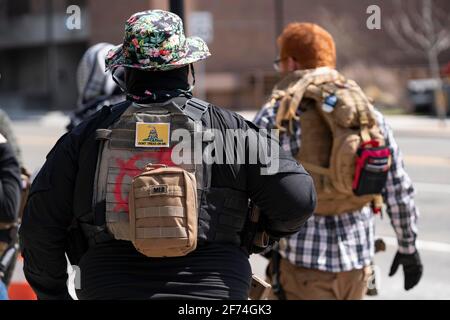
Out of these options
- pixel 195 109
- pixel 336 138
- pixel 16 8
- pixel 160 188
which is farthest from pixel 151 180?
pixel 16 8

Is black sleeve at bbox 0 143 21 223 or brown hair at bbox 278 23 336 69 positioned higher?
brown hair at bbox 278 23 336 69

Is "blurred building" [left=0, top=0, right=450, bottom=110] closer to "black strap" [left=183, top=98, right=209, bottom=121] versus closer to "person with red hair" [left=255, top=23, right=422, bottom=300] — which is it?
"person with red hair" [left=255, top=23, right=422, bottom=300]

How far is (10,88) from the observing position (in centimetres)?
3662

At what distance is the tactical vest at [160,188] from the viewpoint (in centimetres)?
246

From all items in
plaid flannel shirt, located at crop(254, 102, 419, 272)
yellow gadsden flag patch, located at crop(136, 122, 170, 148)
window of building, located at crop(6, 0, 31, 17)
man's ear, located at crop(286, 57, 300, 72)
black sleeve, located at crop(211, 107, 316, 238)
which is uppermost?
window of building, located at crop(6, 0, 31, 17)

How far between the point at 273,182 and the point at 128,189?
476 mm

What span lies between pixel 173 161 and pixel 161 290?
416 millimetres

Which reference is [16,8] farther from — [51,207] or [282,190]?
[282,190]

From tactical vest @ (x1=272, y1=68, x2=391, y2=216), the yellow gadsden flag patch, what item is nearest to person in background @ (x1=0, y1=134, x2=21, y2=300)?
tactical vest @ (x1=272, y1=68, x2=391, y2=216)

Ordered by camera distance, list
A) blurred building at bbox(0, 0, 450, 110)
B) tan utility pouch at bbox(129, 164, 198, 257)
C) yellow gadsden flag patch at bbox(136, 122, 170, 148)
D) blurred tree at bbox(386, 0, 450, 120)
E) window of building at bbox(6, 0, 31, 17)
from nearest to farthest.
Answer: tan utility pouch at bbox(129, 164, 198, 257) → yellow gadsden flag patch at bbox(136, 122, 170, 148) → blurred building at bbox(0, 0, 450, 110) → blurred tree at bbox(386, 0, 450, 120) → window of building at bbox(6, 0, 31, 17)

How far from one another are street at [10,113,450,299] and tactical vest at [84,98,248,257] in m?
3.87

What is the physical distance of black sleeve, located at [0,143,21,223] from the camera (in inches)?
157

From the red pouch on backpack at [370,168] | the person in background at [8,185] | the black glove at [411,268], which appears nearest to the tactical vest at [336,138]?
the red pouch on backpack at [370,168]

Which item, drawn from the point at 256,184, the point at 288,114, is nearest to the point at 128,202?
the point at 256,184
